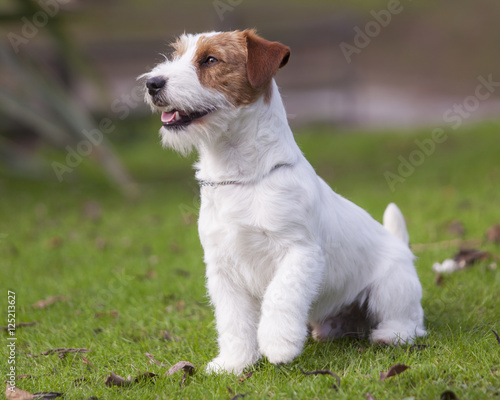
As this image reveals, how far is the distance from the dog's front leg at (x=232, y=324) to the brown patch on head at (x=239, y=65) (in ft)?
3.19

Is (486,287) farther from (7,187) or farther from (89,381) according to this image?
(7,187)

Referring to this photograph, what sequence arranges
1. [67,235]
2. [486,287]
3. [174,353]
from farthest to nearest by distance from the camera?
[67,235], [486,287], [174,353]

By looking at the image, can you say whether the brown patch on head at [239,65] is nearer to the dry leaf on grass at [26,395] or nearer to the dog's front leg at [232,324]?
the dog's front leg at [232,324]

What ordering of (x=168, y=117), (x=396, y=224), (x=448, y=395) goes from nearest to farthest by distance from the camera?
(x=448, y=395), (x=168, y=117), (x=396, y=224)

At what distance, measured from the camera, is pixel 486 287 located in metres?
4.60

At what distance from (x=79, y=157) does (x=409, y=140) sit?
5.80 m

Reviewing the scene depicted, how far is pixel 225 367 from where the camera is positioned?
11.6 ft

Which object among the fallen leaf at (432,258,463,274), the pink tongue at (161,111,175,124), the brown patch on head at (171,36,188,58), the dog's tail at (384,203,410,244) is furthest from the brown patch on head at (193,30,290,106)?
the fallen leaf at (432,258,463,274)

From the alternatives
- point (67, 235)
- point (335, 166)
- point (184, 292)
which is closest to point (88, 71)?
point (67, 235)

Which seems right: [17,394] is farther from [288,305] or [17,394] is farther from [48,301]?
[48,301]

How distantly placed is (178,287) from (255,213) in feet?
6.70

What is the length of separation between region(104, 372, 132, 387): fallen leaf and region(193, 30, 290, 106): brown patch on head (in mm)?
1542

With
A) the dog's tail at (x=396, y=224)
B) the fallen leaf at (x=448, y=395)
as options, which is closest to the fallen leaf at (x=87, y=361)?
the fallen leaf at (x=448, y=395)

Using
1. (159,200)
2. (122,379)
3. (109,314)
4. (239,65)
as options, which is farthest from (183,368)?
(159,200)
